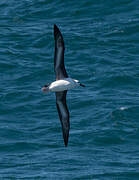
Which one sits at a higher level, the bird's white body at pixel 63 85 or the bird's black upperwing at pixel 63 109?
the bird's white body at pixel 63 85

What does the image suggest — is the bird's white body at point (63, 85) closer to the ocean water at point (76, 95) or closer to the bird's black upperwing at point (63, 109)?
the bird's black upperwing at point (63, 109)

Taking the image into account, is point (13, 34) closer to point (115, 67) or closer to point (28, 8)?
point (28, 8)

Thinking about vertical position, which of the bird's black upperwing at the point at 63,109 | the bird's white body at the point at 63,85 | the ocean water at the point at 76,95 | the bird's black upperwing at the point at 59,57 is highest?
the bird's black upperwing at the point at 59,57

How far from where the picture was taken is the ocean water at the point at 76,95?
121ft

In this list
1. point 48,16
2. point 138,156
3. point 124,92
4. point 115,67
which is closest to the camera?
point 138,156

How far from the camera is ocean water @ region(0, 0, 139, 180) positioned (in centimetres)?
3678

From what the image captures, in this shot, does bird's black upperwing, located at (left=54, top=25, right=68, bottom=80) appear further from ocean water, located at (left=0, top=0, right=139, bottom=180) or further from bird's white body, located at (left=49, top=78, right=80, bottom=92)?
ocean water, located at (left=0, top=0, right=139, bottom=180)

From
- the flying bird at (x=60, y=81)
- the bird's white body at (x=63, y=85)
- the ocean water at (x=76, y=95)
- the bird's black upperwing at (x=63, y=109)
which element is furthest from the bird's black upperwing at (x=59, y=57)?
the ocean water at (x=76, y=95)

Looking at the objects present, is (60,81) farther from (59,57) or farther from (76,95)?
(76,95)

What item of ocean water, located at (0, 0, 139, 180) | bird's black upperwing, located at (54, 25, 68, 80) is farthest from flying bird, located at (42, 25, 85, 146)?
ocean water, located at (0, 0, 139, 180)

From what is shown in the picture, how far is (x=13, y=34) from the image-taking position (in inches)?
2018

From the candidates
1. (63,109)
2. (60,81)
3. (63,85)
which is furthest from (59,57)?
(63,109)

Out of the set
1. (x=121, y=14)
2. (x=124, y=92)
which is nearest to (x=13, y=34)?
(x=121, y=14)

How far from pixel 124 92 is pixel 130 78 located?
66.9 inches
